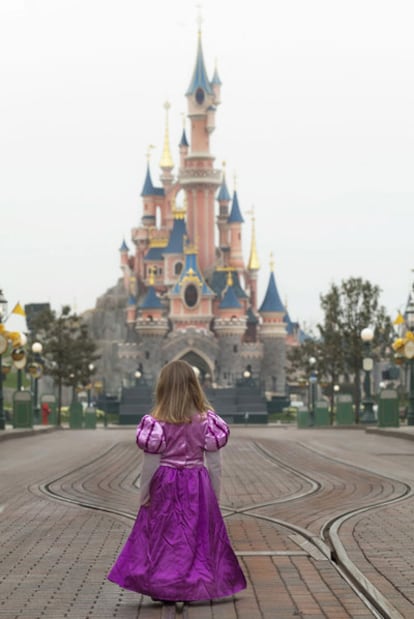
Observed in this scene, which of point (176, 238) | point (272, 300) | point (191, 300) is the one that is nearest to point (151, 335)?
point (191, 300)

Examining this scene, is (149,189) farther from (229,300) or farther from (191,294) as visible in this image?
(229,300)

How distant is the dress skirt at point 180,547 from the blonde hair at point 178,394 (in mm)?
329

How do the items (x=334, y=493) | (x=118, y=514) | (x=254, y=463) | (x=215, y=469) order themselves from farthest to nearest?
(x=254, y=463), (x=334, y=493), (x=118, y=514), (x=215, y=469)

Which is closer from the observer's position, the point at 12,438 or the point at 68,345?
the point at 12,438

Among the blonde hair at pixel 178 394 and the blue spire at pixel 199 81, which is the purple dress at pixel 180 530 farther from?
the blue spire at pixel 199 81

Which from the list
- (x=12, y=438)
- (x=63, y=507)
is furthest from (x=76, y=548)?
(x=12, y=438)

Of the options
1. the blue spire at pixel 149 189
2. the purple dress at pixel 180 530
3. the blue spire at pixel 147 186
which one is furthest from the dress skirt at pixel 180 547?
the blue spire at pixel 147 186

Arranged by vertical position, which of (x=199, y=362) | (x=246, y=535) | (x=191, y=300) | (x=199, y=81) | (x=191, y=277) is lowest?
(x=246, y=535)

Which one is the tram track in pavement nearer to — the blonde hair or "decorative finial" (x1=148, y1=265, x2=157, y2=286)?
the blonde hair

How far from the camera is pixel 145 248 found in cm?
13225

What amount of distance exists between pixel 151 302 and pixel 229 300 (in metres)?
6.91

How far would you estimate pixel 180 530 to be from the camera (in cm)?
715

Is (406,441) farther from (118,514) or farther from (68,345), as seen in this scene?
(68,345)

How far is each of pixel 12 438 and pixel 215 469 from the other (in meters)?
24.7
